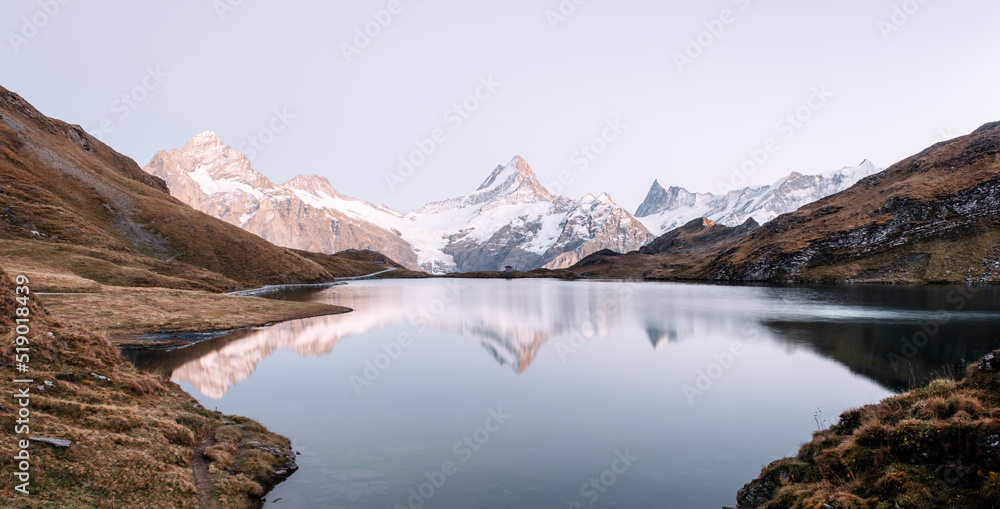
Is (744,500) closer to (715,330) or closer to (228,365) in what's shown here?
(228,365)

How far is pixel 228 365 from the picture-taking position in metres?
40.2

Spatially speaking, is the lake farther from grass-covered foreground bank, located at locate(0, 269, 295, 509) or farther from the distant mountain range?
the distant mountain range

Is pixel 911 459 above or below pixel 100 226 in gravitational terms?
below

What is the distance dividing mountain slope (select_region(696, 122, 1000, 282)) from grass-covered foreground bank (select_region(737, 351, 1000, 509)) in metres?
145

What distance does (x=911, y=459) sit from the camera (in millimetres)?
13086

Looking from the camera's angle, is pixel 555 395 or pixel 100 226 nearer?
pixel 555 395

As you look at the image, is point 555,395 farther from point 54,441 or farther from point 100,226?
point 100,226

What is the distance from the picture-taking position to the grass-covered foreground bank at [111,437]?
1406cm

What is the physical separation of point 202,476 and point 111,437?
10.9 ft

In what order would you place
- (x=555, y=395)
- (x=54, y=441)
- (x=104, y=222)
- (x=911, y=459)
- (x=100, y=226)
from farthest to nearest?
(x=104, y=222), (x=100, y=226), (x=555, y=395), (x=54, y=441), (x=911, y=459)

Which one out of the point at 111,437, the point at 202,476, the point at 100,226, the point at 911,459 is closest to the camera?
the point at 911,459

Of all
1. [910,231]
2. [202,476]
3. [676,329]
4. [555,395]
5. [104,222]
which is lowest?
[555,395]

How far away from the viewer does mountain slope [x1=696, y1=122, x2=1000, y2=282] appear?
13012 centimetres

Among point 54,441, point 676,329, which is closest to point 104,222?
point 54,441
